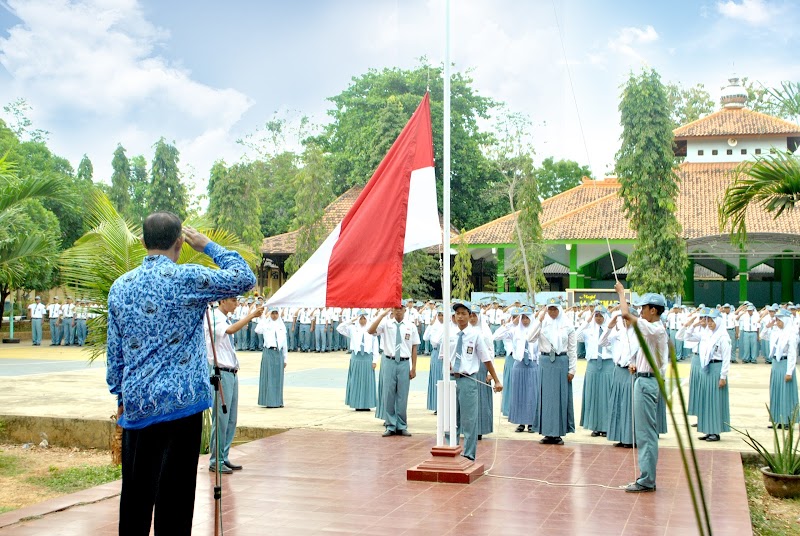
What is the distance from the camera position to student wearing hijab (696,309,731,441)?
11.0 metres

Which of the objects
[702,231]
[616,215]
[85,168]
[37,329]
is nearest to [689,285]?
[702,231]

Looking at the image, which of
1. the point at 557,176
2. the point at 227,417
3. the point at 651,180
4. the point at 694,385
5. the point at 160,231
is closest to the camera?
the point at 160,231

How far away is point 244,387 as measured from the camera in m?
16.7

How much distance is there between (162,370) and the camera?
153 inches

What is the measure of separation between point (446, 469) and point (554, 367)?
3.60m

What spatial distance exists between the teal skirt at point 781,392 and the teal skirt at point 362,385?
5967 millimetres

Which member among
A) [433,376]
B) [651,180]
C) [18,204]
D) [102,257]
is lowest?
[433,376]

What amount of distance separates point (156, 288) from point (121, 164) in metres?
46.7

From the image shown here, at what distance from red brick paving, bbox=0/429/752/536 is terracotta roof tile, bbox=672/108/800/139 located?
30.0 meters

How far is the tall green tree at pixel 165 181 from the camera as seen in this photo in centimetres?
4150

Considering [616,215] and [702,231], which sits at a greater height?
[616,215]

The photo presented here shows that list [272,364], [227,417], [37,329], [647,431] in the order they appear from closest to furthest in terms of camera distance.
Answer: [647,431]
[227,417]
[272,364]
[37,329]

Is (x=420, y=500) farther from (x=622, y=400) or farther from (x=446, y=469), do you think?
(x=622, y=400)

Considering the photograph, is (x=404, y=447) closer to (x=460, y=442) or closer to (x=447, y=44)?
(x=460, y=442)
